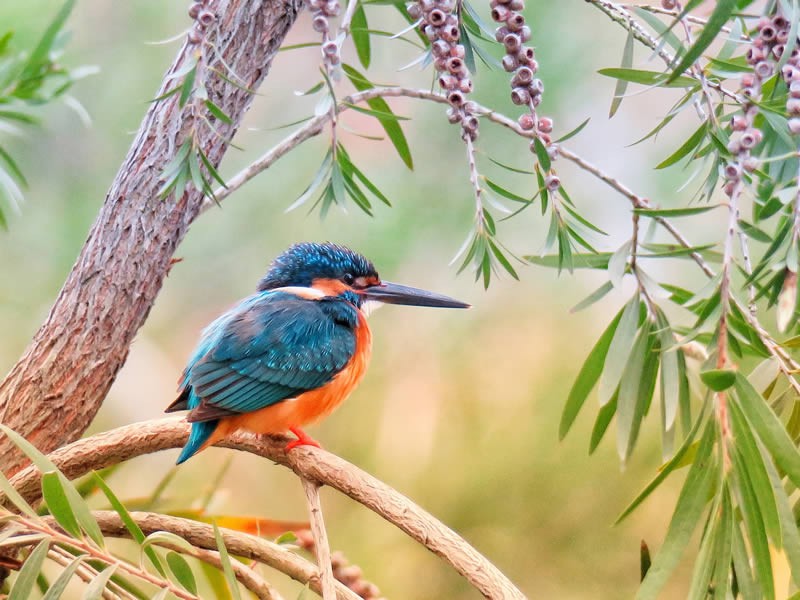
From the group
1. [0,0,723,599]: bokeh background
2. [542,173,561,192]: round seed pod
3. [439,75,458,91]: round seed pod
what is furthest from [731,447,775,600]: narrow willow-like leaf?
[0,0,723,599]: bokeh background

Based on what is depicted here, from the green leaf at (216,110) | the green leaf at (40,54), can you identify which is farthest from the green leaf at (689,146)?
the green leaf at (40,54)

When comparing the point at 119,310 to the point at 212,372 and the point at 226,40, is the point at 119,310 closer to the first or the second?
the point at 212,372

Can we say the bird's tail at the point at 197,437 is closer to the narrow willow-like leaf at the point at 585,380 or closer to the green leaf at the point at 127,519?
the green leaf at the point at 127,519

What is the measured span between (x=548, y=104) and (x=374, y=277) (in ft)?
4.94

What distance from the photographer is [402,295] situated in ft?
4.49

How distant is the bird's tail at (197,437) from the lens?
108 centimetres

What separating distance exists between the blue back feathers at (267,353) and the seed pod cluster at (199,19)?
55 centimetres

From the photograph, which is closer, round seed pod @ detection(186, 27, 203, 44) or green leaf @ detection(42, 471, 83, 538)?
round seed pod @ detection(186, 27, 203, 44)

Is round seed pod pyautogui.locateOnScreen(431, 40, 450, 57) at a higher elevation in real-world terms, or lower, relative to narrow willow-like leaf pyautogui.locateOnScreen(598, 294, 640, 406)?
higher

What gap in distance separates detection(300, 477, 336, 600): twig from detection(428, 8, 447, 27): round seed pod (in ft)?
1.51

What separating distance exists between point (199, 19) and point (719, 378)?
42 centimetres

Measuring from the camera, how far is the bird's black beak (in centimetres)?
133

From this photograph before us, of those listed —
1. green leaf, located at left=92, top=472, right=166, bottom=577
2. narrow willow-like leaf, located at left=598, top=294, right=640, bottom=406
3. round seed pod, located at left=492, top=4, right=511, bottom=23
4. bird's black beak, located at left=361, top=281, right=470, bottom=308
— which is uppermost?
round seed pod, located at left=492, top=4, right=511, bottom=23

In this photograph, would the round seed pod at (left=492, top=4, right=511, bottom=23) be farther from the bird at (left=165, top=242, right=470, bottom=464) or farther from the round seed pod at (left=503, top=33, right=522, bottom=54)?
the bird at (left=165, top=242, right=470, bottom=464)
